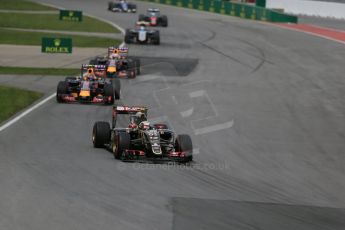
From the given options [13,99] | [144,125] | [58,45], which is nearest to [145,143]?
[144,125]

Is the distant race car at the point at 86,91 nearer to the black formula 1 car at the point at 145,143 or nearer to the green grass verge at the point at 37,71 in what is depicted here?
the green grass verge at the point at 37,71

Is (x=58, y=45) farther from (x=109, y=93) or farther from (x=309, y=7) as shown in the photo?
(x=309, y=7)

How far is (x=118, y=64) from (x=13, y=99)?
8831 millimetres

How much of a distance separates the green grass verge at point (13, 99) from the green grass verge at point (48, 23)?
28.4 m

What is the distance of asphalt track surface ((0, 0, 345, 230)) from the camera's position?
51.3 ft

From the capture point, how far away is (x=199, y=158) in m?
21.6

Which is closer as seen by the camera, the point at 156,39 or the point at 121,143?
the point at 121,143

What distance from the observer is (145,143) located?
20.7 m

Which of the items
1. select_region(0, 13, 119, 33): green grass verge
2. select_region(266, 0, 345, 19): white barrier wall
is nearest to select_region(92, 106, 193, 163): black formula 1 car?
select_region(0, 13, 119, 33): green grass verge

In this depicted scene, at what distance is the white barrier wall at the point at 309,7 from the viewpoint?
86312 millimetres

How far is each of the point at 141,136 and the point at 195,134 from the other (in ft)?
14.4

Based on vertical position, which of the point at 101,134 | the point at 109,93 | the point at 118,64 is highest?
the point at 101,134

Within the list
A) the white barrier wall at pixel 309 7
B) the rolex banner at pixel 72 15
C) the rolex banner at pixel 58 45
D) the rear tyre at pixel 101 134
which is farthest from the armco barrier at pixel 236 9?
the rear tyre at pixel 101 134

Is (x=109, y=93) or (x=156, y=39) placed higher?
(x=109, y=93)
